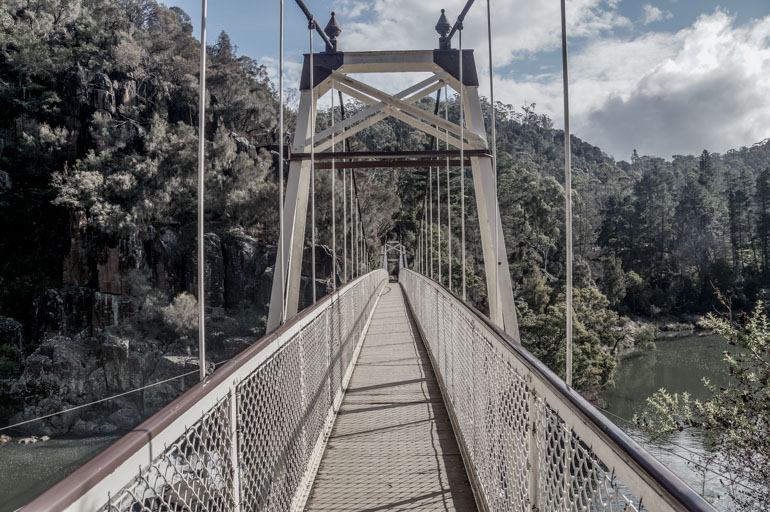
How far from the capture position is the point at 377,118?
807cm

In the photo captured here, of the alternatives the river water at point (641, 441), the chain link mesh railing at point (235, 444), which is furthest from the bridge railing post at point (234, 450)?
the river water at point (641, 441)

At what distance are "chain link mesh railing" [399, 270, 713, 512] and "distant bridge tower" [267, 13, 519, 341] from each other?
3.01 meters

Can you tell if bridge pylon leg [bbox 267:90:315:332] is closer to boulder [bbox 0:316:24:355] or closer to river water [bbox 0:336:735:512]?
river water [bbox 0:336:735:512]

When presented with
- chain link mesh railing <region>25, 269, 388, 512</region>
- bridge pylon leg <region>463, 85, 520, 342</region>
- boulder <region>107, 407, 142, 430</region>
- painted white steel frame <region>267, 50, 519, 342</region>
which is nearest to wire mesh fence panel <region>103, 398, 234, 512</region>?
chain link mesh railing <region>25, 269, 388, 512</region>

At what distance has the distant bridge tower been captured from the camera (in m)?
6.41

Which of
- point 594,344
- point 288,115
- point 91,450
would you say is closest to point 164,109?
point 288,115

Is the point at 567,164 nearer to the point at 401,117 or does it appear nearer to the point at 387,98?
the point at 387,98

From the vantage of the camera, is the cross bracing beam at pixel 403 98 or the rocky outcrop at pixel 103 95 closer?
the cross bracing beam at pixel 403 98

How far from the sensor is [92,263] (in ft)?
82.9

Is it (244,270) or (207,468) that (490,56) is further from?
(244,270)

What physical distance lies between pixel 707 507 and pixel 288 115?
125 ft

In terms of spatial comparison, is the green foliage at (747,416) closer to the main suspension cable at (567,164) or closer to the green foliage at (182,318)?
the main suspension cable at (567,164)

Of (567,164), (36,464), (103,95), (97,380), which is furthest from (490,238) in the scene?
(103,95)

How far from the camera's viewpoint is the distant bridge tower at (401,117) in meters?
6.41
